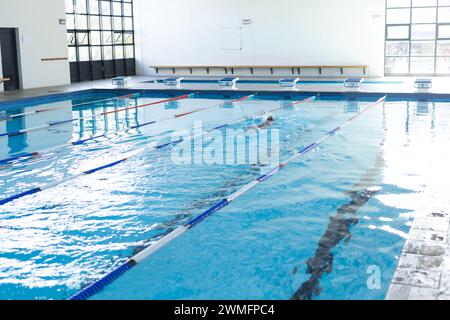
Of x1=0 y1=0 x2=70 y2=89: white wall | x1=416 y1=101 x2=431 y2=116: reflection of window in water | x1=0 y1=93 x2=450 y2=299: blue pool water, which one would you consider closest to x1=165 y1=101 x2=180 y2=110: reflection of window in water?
x1=0 y1=93 x2=450 y2=299: blue pool water

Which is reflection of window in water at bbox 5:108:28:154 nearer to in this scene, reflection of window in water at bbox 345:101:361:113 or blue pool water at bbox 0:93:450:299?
blue pool water at bbox 0:93:450:299

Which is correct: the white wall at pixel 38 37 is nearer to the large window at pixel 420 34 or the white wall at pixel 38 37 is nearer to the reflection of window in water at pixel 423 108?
the large window at pixel 420 34

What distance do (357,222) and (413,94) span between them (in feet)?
31.5

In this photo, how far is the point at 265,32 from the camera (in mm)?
21125

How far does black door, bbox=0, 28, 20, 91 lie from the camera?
1634 centimetres

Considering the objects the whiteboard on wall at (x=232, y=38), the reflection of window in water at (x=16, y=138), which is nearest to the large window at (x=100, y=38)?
the whiteboard on wall at (x=232, y=38)

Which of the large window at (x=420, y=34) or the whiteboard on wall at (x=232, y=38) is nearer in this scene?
the large window at (x=420, y=34)

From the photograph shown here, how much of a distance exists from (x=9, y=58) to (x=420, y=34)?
43.9ft

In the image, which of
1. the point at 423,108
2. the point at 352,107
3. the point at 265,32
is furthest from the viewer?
the point at 265,32

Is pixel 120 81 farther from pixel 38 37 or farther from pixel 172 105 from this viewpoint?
pixel 172 105

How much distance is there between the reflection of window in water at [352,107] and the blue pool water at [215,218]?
8.48 ft

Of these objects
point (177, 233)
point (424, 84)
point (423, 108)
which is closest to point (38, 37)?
point (424, 84)

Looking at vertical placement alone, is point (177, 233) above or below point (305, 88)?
below

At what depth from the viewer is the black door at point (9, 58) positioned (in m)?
16.3
